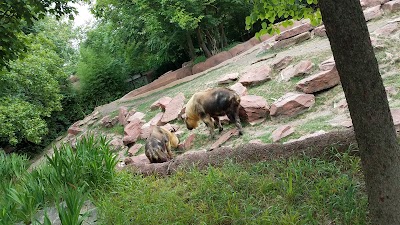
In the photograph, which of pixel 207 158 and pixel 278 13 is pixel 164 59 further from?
pixel 278 13

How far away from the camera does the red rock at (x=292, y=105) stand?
22.5 ft

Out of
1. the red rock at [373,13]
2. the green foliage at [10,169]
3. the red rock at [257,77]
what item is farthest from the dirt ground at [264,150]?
the red rock at [373,13]

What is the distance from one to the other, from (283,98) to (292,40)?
176 inches

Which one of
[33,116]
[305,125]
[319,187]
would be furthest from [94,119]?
[319,187]

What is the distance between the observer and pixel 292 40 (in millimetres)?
11141

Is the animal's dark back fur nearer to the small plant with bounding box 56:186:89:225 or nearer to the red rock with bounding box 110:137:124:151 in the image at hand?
the red rock with bounding box 110:137:124:151

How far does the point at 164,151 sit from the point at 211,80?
462 centimetres

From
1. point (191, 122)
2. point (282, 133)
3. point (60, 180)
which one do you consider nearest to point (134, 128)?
point (191, 122)

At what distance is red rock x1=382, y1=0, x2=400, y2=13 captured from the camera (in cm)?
941

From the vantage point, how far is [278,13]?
11.6 ft

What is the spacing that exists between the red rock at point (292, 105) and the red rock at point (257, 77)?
5.63 ft

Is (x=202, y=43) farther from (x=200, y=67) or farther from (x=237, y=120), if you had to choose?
(x=237, y=120)

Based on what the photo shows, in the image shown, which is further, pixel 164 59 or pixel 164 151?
pixel 164 59

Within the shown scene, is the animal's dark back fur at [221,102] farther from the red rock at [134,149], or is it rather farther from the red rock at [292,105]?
the red rock at [134,149]
